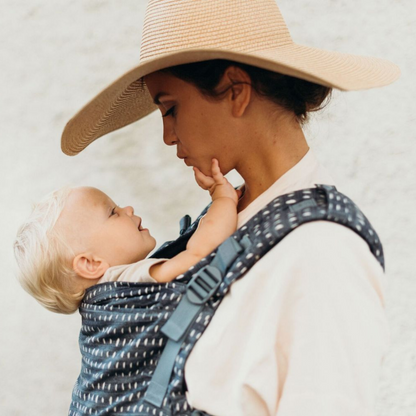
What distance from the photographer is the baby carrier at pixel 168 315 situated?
1.01 metres

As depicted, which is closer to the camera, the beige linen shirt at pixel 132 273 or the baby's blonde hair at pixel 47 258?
the beige linen shirt at pixel 132 273

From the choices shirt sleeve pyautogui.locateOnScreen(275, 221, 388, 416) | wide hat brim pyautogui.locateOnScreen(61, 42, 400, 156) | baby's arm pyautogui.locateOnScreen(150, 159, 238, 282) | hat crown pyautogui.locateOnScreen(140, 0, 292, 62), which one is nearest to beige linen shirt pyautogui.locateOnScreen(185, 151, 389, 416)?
shirt sleeve pyautogui.locateOnScreen(275, 221, 388, 416)

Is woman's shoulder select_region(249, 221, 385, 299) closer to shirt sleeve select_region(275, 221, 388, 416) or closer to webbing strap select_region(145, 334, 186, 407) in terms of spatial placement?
shirt sleeve select_region(275, 221, 388, 416)

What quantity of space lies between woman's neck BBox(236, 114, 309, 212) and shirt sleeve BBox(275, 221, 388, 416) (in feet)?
0.84

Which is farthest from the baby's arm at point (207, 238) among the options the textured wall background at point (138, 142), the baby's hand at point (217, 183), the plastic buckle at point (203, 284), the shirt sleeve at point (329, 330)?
the textured wall background at point (138, 142)

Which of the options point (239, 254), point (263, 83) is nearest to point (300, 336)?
point (239, 254)

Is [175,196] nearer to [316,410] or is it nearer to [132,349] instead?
[132,349]

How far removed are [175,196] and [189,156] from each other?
109 cm

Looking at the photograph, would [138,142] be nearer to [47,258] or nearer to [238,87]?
[47,258]

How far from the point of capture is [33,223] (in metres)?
1.40

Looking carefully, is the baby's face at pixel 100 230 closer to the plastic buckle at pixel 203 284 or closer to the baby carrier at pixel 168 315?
the baby carrier at pixel 168 315

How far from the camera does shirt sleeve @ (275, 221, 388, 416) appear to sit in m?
0.91

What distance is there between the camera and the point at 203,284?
1.04 m

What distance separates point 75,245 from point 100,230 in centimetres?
7
